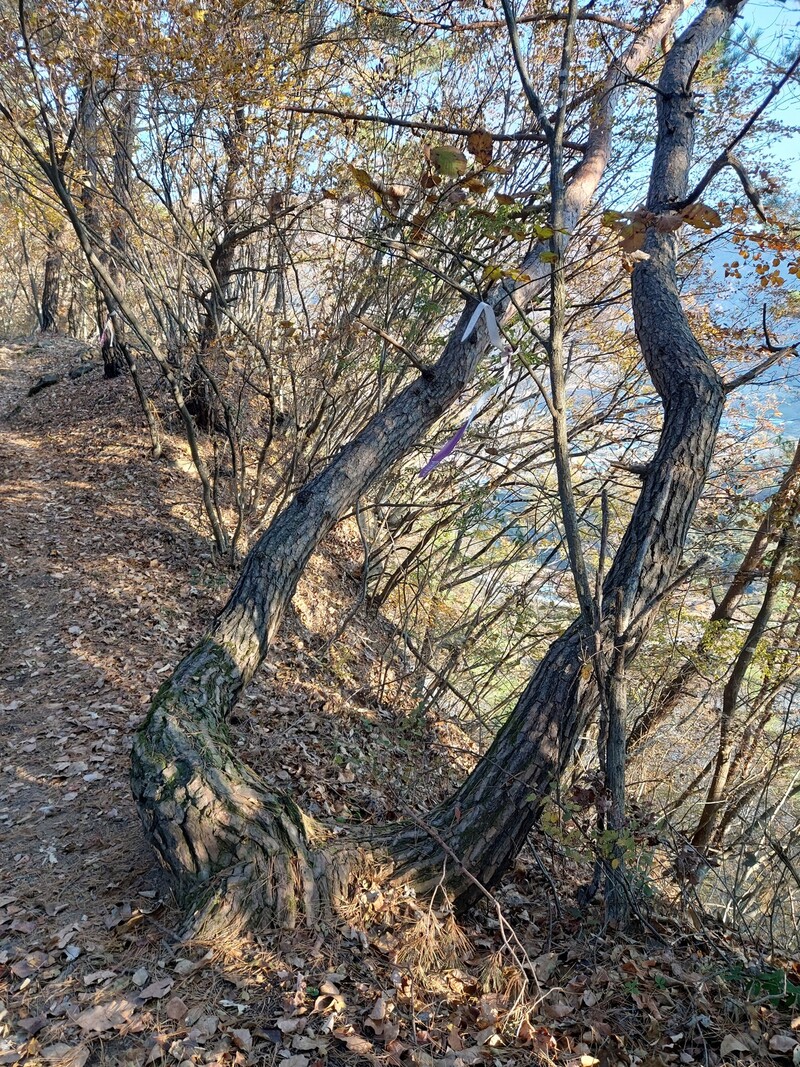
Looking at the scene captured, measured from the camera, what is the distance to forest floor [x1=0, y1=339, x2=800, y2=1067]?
2305 mm

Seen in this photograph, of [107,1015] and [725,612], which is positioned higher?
[725,612]

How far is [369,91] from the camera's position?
6.47m

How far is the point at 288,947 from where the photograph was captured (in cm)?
266

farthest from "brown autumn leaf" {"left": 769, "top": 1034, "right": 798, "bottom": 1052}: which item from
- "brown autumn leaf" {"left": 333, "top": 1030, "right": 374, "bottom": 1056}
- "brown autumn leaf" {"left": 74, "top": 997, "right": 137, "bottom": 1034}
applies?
"brown autumn leaf" {"left": 74, "top": 997, "right": 137, "bottom": 1034}

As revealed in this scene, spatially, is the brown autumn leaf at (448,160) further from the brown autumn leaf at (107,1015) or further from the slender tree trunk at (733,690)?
the slender tree trunk at (733,690)

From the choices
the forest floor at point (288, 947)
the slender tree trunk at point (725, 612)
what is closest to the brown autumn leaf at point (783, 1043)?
the forest floor at point (288, 947)

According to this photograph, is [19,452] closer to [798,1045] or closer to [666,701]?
[666,701]

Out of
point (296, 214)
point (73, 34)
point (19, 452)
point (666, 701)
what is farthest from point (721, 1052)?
point (19, 452)

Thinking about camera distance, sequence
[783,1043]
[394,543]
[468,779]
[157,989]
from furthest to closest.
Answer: [394,543], [468,779], [157,989], [783,1043]

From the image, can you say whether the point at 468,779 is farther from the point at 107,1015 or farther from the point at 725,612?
the point at 725,612

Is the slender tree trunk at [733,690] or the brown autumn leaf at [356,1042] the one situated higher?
the slender tree trunk at [733,690]

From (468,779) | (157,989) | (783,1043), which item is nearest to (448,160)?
(468,779)

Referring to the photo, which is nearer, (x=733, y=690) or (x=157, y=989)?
(x=157, y=989)

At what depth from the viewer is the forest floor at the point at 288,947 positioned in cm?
230
